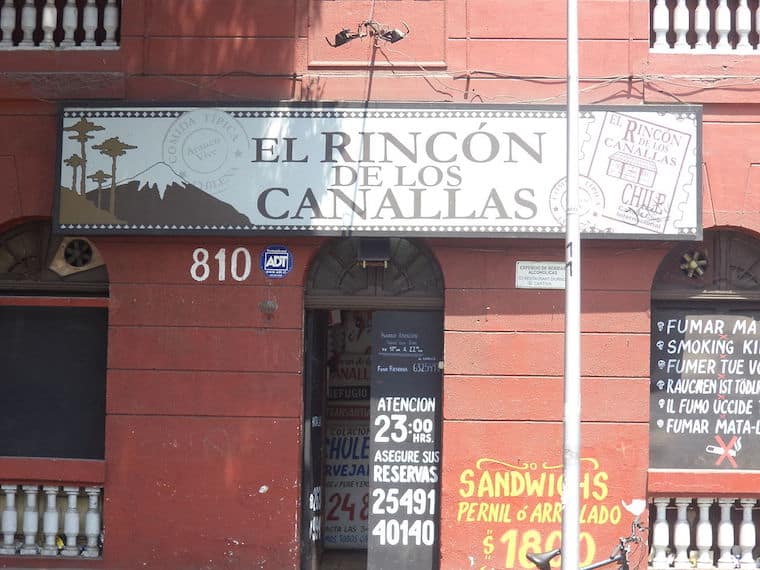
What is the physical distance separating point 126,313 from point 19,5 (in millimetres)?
3344

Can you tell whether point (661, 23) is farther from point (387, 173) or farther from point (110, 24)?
point (110, 24)

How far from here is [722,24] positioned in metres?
9.93

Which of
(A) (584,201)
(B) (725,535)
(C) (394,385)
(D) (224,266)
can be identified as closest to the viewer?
(B) (725,535)

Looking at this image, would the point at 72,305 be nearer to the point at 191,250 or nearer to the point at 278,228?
the point at 191,250

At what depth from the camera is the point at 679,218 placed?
969 cm

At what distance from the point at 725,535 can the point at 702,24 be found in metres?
4.83

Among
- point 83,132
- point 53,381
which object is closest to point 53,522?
point 53,381

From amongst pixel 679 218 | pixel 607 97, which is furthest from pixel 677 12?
pixel 679 218

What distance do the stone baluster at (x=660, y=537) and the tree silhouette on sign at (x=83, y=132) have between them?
20.5 ft

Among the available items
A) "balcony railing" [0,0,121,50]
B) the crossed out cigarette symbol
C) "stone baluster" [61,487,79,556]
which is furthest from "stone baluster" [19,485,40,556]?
the crossed out cigarette symbol

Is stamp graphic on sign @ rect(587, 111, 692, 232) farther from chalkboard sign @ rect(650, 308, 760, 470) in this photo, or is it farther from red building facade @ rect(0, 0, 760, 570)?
chalkboard sign @ rect(650, 308, 760, 470)

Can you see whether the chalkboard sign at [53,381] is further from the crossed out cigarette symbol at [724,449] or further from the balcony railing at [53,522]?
the crossed out cigarette symbol at [724,449]

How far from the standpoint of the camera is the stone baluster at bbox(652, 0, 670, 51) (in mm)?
9992

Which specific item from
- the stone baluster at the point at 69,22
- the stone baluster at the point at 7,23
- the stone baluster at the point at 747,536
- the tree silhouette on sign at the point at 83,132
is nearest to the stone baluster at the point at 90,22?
the stone baluster at the point at 69,22
